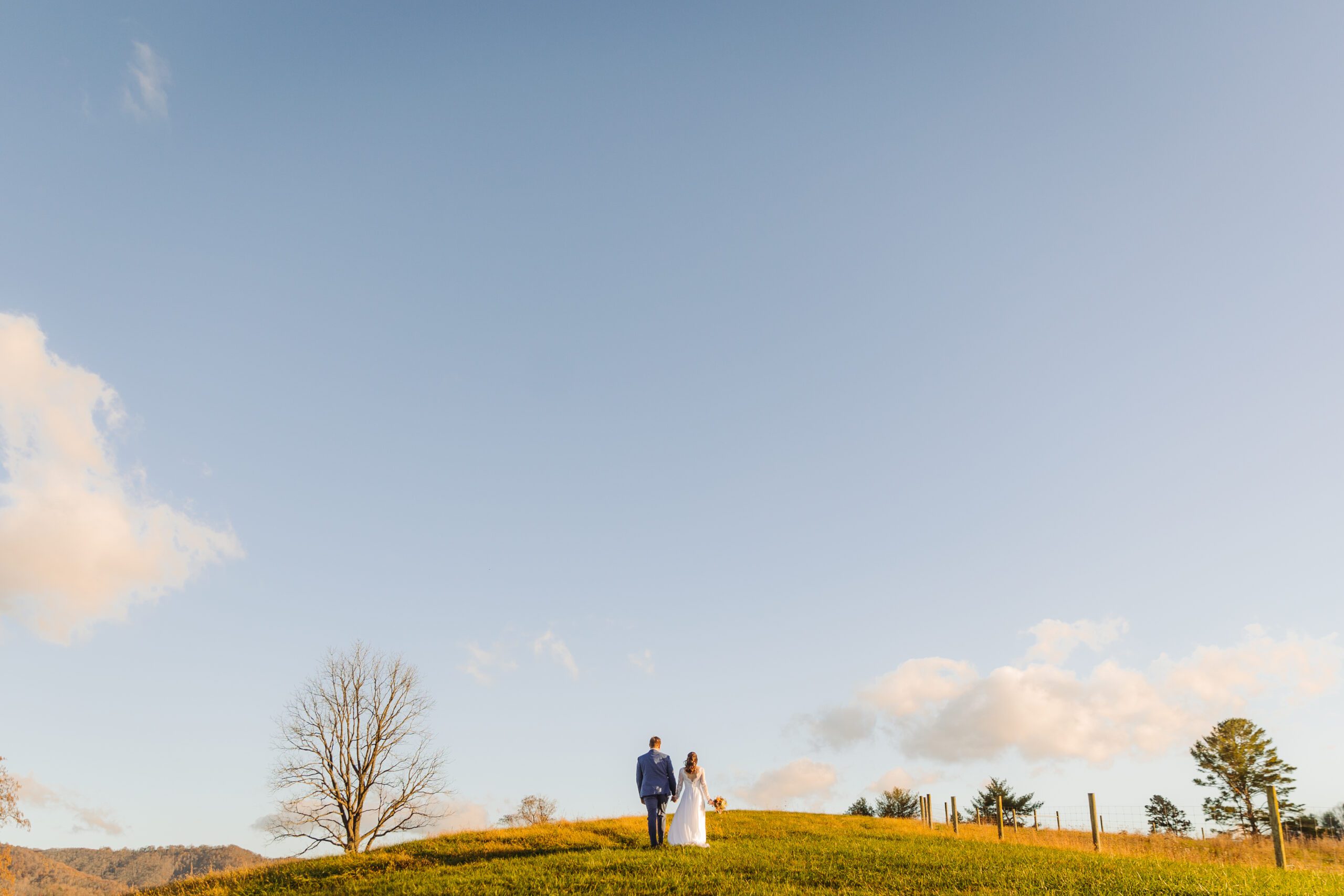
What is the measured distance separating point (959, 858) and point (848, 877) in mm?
4344

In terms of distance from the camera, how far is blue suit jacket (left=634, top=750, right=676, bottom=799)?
2138 centimetres

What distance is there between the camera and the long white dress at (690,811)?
21.9 metres

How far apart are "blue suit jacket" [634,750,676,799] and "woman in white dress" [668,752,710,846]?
0.44 meters

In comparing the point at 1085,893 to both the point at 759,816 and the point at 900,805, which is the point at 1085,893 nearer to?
the point at 759,816

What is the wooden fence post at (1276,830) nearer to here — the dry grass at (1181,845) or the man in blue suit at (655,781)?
the dry grass at (1181,845)

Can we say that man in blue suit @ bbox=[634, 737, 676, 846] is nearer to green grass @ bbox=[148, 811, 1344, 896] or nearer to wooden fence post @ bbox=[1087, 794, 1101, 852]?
green grass @ bbox=[148, 811, 1344, 896]

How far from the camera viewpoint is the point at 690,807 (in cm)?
2192

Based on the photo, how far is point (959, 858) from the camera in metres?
19.9

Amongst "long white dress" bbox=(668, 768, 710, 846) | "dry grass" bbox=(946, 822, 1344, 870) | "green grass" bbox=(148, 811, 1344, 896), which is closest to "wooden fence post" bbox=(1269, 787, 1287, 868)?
"green grass" bbox=(148, 811, 1344, 896)

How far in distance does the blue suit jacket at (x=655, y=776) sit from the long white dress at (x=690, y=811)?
441 millimetres

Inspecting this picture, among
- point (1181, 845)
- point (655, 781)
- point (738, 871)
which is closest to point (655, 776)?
point (655, 781)

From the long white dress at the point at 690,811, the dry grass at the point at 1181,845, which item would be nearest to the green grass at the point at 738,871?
the long white dress at the point at 690,811

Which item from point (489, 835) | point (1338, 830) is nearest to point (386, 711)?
point (489, 835)

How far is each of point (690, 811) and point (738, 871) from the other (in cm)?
406
